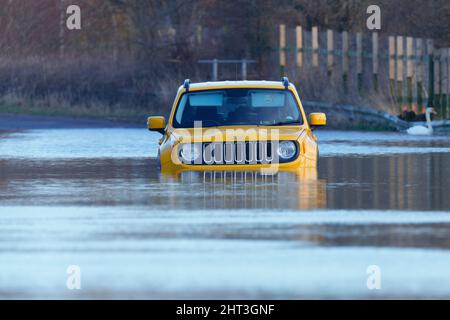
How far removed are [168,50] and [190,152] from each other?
111 feet

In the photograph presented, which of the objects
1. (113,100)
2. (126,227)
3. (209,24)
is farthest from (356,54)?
(126,227)

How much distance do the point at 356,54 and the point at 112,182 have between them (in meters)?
23.1

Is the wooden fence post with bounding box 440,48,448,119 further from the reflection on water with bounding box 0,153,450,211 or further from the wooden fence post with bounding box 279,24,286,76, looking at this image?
the reflection on water with bounding box 0,153,450,211

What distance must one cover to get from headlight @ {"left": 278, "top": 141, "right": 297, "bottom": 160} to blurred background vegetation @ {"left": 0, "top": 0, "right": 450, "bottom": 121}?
2554 centimetres

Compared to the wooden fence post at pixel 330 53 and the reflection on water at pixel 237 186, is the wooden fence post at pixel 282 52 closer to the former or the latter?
the wooden fence post at pixel 330 53

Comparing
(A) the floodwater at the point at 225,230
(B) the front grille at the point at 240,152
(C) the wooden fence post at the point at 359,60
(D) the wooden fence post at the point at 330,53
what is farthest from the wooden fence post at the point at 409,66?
(B) the front grille at the point at 240,152

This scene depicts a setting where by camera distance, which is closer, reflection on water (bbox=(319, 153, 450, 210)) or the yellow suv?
reflection on water (bbox=(319, 153, 450, 210))

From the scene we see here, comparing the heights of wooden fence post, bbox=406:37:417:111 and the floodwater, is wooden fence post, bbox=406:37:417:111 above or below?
above

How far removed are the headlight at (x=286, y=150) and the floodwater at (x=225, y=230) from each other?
17.0 inches

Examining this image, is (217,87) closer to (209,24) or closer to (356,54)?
(356,54)

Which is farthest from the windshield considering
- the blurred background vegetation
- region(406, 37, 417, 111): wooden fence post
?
the blurred background vegetation

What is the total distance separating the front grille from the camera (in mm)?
20109

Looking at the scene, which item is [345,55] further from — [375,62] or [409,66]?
[409,66]

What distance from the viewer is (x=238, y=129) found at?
2039 cm
